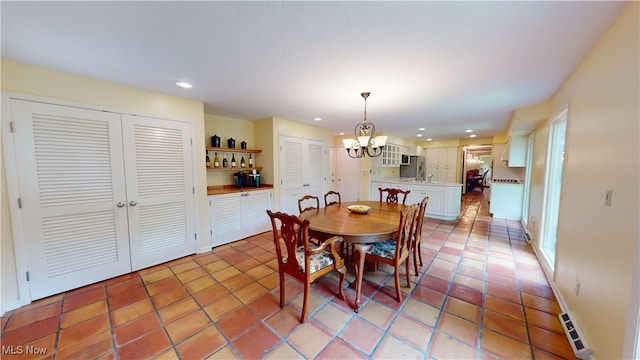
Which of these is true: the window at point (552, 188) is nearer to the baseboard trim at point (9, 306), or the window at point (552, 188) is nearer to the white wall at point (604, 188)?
the white wall at point (604, 188)

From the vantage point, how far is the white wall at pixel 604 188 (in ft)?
3.82

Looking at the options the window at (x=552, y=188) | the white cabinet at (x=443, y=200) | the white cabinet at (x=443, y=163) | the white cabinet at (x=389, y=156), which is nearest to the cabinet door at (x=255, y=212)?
the white cabinet at (x=389, y=156)

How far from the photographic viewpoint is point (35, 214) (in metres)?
2.06

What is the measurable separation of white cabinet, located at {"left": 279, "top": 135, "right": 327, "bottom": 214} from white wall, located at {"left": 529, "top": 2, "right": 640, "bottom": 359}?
3.75 meters

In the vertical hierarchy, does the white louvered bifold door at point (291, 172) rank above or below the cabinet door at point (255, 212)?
above

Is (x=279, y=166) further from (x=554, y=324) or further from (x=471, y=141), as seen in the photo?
(x=471, y=141)

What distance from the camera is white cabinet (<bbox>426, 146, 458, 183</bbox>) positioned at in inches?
298

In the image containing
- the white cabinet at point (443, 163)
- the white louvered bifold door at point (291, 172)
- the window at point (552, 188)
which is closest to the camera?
the window at point (552, 188)

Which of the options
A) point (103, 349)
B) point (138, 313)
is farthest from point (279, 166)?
point (103, 349)

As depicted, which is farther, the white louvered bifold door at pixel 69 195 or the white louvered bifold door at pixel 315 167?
the white louvered bifold door at pixel 315 167

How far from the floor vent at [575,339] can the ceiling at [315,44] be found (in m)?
2.11

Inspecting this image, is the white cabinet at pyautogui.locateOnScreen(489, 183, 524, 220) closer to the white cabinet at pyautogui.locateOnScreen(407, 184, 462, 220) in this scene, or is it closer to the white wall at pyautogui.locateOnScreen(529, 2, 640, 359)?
the white cabinet at pyautogui.locateOnScreen(407, 184, 462, 220)

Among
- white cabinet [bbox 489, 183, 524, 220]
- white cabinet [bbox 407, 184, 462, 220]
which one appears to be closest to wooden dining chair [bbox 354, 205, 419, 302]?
white cabinet [bbox 407, 184, 462, 220]

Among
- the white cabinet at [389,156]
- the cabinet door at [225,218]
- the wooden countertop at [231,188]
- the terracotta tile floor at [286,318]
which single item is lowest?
the terracotta tile floor at [286,318]
